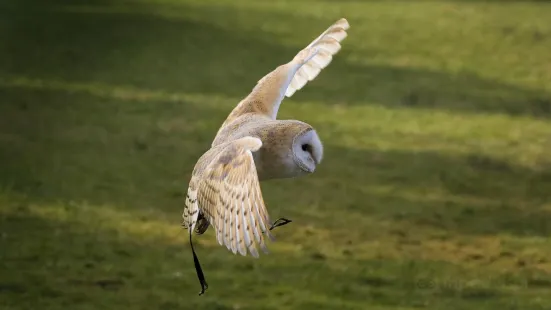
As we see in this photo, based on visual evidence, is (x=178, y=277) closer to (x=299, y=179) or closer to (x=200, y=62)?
(x=299, y=179)

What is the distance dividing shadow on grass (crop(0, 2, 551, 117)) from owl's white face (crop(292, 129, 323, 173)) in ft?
11.0

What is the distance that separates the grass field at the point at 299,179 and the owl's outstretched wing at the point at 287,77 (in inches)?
27.3

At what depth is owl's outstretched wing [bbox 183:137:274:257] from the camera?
216 centimetres

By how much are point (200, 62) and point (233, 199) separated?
420 cm

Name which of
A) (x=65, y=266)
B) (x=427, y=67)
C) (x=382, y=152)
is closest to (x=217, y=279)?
(x=65, y=266)

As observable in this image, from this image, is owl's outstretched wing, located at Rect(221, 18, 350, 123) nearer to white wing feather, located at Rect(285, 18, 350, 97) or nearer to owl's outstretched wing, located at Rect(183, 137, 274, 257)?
white wing feather, located at Rect(285, 18, 350, 97)

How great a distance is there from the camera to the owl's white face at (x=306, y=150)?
2369mm

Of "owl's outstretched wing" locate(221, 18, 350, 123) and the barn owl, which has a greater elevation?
"owl's outstretched wing" locate(221, 18, 350, 123)

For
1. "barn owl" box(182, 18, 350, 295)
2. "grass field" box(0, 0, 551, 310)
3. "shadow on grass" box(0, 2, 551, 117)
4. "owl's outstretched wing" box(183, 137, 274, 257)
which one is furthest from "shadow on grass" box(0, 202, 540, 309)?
"shadow on grass" box(0, 2, 551, 117)

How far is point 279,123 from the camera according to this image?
2.47 m

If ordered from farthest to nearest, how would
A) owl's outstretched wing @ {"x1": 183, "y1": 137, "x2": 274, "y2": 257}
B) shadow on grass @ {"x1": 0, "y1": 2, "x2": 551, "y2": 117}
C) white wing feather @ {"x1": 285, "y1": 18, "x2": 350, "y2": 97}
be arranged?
shadow on grass @ {"x1": 0, "y1": 2, "x2": 551, "y2": 117} → white wing feather @ {"x1": 285, "y1": 18, "x2": 350, "y2": 97} → owl's outstretched wing @ {"x1": 183, "y1": 137, "x2": 274, "y2": 257}

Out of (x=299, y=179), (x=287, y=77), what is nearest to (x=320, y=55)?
(x=287, y=77)

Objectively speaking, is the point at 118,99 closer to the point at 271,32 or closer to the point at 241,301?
the point at 271,32

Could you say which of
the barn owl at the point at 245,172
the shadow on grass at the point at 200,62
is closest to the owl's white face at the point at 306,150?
the barn owl at the point at 245,172
